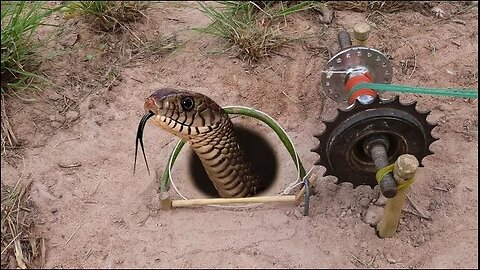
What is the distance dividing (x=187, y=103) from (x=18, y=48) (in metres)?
1.04

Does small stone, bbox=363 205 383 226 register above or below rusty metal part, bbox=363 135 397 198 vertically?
below

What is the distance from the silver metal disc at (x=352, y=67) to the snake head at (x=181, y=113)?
1.54 ft

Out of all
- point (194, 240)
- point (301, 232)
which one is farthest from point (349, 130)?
point (194, 240)

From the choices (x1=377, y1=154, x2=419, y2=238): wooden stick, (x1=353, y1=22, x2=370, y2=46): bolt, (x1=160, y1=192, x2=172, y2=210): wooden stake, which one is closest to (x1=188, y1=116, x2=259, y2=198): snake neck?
(x1=160, y1=192, x2=172, y2=210): wooden stake

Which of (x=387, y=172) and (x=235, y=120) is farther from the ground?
(x=387, y=172)

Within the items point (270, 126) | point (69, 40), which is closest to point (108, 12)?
point (69, 40)

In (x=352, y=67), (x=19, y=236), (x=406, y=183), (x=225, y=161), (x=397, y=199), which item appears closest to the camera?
(x=406, y=183)

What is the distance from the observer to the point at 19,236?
267 centimetres

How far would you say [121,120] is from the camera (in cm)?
326

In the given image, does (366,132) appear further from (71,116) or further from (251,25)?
(71,116)

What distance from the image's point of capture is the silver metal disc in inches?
109

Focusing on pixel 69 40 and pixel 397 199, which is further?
pixel 69 40

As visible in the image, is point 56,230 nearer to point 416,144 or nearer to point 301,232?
point 301,232

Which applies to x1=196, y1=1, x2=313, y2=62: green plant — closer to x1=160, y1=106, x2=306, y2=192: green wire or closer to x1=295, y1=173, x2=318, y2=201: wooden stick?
x1=160, y1=106, x2=306, y2=192: green wire
